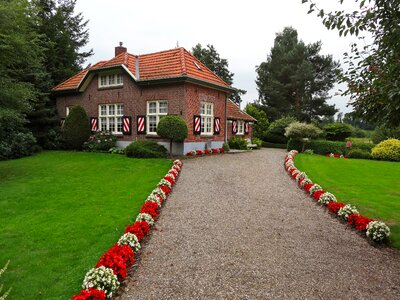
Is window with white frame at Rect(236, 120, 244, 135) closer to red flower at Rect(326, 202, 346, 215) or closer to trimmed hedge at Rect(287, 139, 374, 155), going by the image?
trimmed hedge at Rect(287, 139, 374, 155)

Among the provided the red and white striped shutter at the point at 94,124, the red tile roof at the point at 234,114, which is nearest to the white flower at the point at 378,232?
the red tile roof at the point at 234,114

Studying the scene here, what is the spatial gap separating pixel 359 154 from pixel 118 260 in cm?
2059

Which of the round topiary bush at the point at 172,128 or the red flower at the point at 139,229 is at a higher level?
the round topiary bush at the point at 172,128

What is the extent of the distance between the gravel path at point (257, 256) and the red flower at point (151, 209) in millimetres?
239

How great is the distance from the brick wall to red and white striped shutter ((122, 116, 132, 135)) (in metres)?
0.23

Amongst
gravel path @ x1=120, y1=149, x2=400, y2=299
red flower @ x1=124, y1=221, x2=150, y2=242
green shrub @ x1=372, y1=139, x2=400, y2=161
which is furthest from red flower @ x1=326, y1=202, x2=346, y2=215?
green shrub @ x1=372, y1=139, x2=400, y2=161

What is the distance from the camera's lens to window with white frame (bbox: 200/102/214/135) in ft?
63.8

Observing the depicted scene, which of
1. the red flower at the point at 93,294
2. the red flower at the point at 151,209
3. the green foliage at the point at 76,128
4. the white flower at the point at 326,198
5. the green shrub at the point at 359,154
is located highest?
the green foliage at the point at 76,128

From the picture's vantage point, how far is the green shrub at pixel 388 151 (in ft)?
64.2

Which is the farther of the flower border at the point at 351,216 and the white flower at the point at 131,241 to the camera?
the flower border at the point at 351,216

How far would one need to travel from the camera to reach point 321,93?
1529 inches

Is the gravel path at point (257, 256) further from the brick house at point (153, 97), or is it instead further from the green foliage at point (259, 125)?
the green foliage at point (259, 125)

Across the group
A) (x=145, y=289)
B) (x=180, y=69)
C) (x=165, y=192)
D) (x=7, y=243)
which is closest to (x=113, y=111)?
(x=180, y=69)

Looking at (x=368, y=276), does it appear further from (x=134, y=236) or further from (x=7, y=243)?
(x=7, y=243)
